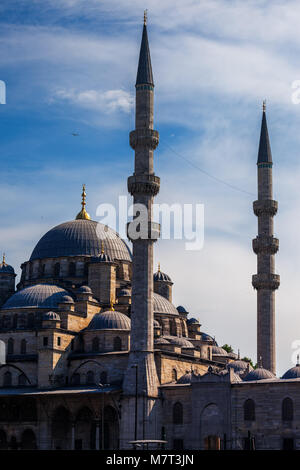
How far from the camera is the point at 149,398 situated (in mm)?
47500

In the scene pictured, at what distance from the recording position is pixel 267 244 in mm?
55750

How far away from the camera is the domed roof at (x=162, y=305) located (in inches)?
2286

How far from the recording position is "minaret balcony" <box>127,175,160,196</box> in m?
50.0

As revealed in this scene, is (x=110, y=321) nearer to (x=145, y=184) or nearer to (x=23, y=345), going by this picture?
(x=23, y=345)

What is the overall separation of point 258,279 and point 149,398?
11699mm

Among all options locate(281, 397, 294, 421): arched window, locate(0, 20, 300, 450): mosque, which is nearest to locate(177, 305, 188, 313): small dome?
locate(0, 20, 300, 450): mosque

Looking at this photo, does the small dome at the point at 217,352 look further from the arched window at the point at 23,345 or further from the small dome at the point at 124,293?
the arched window at the point at 23,345

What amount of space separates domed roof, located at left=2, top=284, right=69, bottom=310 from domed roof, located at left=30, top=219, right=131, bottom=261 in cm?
456

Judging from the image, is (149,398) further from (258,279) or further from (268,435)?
(258,279)

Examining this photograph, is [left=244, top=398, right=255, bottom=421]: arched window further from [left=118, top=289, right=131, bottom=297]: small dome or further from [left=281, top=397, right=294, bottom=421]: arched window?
[left=118, top=289, right=131, bottom=297]: small dome

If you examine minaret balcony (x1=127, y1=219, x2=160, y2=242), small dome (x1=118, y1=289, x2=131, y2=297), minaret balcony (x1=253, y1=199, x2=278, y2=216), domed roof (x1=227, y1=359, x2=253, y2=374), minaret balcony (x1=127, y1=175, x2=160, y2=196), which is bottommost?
domed roof (x1=227, y1=359, x2=253, y2=374)

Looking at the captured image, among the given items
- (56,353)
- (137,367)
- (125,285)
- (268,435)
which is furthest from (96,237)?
(268,435)

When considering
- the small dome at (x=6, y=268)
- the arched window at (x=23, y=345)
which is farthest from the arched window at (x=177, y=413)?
the small dome at (x=6, y=268)

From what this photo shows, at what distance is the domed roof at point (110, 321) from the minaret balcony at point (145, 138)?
9.84 meters
